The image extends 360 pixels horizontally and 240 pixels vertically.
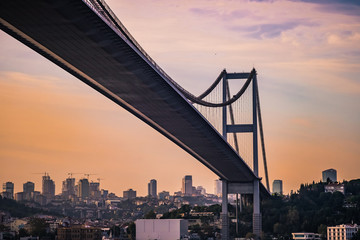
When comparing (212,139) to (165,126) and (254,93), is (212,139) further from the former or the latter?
(254,93)

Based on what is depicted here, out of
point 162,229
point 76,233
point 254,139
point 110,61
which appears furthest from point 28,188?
point 110,61

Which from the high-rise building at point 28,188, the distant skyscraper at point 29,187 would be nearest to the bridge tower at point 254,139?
the high-rise building at point 28,188

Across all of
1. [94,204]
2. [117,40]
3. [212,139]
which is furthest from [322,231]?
[94,204]

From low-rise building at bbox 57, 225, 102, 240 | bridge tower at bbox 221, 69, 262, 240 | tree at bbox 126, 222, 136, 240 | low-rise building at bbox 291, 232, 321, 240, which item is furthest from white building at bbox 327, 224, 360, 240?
tree at bbox 126, 222, 136, 240

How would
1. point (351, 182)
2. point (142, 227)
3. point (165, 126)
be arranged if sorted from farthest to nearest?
1. point (351, 182)
2. point (142, 227)
3. point (165, 126)

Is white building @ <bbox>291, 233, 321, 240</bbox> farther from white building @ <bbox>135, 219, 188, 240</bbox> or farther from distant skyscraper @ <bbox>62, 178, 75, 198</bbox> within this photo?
distant skyscraper @ <bbox>62, 178, 75, 198</bbox>
